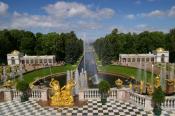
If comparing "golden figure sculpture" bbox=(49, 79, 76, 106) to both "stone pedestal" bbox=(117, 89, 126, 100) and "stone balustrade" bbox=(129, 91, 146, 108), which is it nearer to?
"stone pedestal" bbox=(117, 89, 126, 100)

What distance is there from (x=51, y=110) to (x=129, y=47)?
46.8 metres

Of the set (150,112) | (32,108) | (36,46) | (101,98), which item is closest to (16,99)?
(32,108)

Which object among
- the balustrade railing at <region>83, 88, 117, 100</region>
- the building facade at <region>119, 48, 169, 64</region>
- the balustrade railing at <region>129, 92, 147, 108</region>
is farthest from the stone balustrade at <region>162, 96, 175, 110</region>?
the building facade at <region>119, 48, 169, 64</region>

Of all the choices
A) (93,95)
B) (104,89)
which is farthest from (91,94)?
(104,89)

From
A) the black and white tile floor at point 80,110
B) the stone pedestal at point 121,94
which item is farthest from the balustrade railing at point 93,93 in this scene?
the black and white tile floor at point 80,110

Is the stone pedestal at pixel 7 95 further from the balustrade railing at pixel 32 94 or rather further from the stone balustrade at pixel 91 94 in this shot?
the stone balustrade at pixel 91 94

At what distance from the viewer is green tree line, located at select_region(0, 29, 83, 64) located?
5619 cm

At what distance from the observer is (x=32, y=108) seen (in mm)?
15836

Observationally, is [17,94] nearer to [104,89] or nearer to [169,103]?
[104,89]

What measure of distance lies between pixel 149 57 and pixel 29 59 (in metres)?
27.3

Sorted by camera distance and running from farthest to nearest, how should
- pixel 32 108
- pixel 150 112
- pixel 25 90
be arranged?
1. pixel 25 90
2. pixel 32 108
3. pixel 150 112

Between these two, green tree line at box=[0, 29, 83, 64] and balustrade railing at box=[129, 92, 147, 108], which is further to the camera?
green tree line at box=[0, 29, 83, 64]

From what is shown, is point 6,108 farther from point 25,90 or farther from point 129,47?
point 129,47

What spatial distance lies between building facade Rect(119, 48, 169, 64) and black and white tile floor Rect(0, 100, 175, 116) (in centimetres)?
3901
